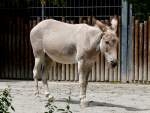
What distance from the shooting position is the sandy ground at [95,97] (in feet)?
33.8

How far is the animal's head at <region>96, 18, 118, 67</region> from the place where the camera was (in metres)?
10.4

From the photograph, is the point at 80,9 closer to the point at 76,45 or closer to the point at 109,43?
the point at 76,45

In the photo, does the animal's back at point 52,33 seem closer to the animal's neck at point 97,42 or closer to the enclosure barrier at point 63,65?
the animal's neck at point 97,42

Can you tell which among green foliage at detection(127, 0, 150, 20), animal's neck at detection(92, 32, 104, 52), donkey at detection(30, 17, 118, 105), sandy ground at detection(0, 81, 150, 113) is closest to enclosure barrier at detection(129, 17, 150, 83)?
sandy ground at detection(0, 81, 150, 113)

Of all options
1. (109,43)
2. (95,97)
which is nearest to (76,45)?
(109,43)

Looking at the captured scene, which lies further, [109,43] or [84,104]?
[84,104]

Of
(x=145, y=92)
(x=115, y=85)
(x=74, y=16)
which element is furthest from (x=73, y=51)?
(x=74, y=16)

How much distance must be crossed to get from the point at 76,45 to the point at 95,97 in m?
1.85

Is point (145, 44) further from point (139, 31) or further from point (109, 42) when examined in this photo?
point (109, 42)

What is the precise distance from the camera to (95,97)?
12.4m

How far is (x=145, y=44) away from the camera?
51.7 feet

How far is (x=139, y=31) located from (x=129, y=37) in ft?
1.16

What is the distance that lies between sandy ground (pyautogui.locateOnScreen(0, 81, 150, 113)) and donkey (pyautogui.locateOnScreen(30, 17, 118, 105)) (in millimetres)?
506

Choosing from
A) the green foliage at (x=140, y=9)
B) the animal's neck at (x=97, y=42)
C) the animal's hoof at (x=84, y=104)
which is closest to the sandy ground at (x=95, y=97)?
the animal's hoof at (x=84, y=104)
